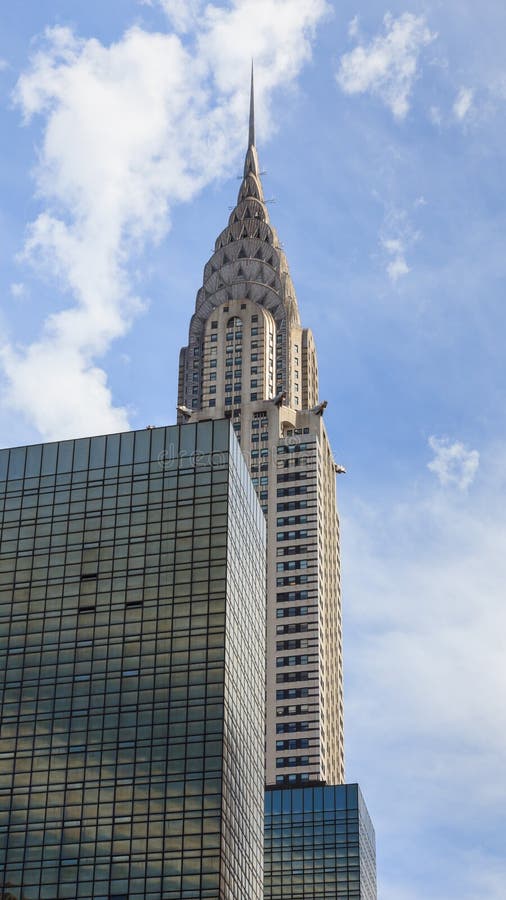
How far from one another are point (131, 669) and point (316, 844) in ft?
241

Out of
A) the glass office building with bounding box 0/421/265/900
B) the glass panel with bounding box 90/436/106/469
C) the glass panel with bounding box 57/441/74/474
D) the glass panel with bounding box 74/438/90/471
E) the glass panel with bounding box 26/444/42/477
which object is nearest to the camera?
the glass office building with bounding box 0/421/265/900

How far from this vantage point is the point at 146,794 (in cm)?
12488

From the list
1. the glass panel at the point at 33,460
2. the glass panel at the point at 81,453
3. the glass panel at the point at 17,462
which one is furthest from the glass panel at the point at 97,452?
the glass panel at the point at 17,462

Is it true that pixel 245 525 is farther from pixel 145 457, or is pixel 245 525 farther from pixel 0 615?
pixel 0 615

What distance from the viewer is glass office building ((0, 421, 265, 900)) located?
123 meters

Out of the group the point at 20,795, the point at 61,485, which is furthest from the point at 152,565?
the point at 20,795

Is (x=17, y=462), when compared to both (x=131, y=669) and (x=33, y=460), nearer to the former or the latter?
(x=33, y=460)

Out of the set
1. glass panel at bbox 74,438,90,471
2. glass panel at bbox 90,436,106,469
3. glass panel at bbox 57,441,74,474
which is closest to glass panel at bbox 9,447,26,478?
glass panel at bbox 57,441,74,474

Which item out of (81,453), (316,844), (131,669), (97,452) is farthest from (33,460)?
(316,844)

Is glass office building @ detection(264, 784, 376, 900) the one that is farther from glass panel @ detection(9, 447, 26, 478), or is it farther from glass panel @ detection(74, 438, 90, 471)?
glass panel @ detection(9, 447, 26, 478)

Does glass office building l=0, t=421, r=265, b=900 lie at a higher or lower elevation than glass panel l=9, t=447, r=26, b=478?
lower

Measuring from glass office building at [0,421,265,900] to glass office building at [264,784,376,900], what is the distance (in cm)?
5234

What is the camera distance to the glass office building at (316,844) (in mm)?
190125

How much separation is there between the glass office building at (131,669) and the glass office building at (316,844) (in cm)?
5234
